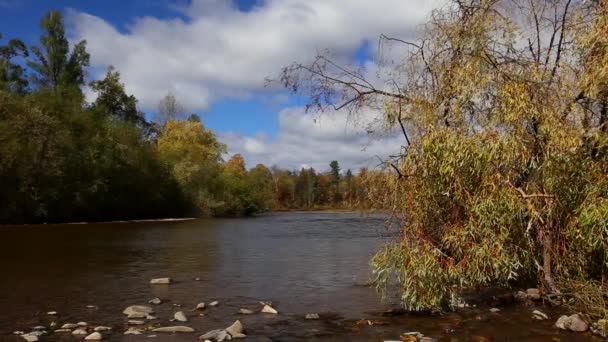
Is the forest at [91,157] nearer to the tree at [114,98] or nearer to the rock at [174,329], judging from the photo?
the tree at [114,98]

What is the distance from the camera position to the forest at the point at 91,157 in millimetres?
57938

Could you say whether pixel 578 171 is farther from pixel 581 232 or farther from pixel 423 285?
pixel 423 285

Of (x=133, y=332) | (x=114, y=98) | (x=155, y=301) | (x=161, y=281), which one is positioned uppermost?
(x=114, y=98)

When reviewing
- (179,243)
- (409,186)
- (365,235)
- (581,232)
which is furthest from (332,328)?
(365,235)

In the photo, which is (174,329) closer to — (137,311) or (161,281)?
(137,311)

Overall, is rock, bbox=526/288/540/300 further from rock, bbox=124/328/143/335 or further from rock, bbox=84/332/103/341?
rock, bbox=84/332/103/341

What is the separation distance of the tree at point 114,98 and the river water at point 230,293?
61.5 meters

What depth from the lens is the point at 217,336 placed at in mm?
11734

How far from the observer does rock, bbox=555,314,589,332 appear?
12141 mm

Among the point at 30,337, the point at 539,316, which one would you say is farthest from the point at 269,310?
the point at 539,316

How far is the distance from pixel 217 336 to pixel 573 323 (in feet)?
24.9

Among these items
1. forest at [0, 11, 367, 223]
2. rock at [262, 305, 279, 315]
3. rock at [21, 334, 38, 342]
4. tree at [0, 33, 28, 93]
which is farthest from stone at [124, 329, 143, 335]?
tree at [0, 33, 28, 93]

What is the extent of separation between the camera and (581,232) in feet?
41.1

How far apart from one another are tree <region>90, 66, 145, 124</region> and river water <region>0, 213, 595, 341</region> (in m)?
61.5
